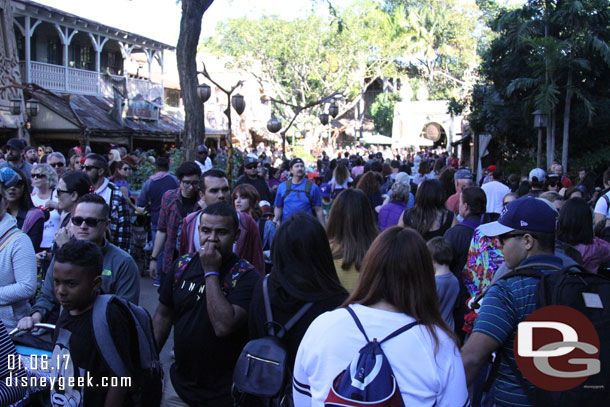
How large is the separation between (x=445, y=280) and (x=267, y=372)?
2.23 meters

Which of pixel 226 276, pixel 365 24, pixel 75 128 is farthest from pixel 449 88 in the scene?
pixel 226 276

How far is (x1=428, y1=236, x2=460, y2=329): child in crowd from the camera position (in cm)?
435

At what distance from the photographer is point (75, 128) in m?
20.8

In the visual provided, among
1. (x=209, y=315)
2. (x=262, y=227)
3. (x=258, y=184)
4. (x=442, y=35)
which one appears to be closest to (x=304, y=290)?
(x=209, y=315)

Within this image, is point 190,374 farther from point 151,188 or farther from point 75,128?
point 75,128

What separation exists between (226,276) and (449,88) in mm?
52702

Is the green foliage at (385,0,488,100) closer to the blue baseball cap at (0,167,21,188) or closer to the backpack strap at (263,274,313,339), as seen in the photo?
the blue baseball cap at (0,167,21,188)

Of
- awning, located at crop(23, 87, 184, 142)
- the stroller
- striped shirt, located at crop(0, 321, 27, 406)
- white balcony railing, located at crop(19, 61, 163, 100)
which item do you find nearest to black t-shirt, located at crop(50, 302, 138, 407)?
striped shirt, located at crop(0, 321, 27, 406)

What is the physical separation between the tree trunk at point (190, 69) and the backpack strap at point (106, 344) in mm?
11974

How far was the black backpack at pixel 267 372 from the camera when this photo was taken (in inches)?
97.8

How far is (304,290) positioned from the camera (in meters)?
2.69

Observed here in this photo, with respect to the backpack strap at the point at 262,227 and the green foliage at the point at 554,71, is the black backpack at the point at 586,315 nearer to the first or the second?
the backpack strap at the point at 262,227

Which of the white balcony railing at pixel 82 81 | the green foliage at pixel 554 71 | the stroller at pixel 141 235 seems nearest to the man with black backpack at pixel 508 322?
the stroller at pixel 141 235

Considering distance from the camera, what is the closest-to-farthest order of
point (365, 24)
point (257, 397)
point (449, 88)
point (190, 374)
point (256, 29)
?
point (257, 397)
point (190, 374)
point (256, 29)
point (365, 24)
point (449, 88)
